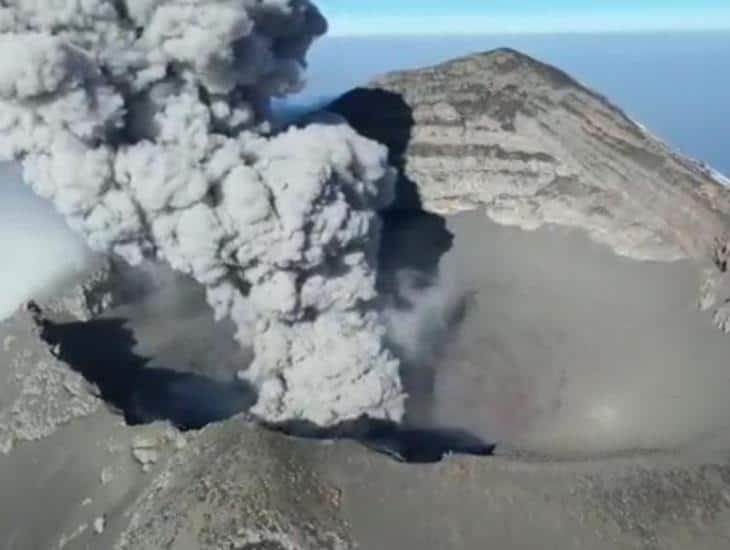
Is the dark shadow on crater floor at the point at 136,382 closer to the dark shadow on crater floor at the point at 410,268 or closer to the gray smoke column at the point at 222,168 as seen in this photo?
the gray smoke column at the point at 222,168

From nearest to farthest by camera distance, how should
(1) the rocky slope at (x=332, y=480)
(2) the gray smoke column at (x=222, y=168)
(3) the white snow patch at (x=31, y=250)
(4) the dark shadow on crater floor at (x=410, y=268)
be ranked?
(1) the rocky slope at (x=332, y=480) → (2) the gray smoke column at (x=222, y=168) → (4) the dark shadow on crater floor at (x=410, y=268) → (3) the white snow patch at (x=31, y=250)

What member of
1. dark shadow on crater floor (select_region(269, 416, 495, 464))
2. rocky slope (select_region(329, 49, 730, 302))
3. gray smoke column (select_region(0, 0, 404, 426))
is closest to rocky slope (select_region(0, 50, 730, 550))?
rocky slope (select_region(329, 49, 730, 302))

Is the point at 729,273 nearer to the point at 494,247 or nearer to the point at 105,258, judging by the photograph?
the point at 494,247

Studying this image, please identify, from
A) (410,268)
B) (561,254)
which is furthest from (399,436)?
(561,254)

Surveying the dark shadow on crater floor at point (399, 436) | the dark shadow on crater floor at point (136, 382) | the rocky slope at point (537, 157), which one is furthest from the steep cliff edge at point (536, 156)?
the dark shadow on crater floor at point (136, 382)

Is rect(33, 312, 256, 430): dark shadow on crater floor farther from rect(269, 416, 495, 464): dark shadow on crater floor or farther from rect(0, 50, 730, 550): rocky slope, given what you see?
rect(269, 416, 495, 464): dark shadow on crater floor

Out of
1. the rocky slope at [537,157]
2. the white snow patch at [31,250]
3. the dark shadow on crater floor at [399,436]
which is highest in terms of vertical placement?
the rocky slope at [537,157]

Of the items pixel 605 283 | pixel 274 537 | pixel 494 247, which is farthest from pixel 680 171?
pixel 274 537
